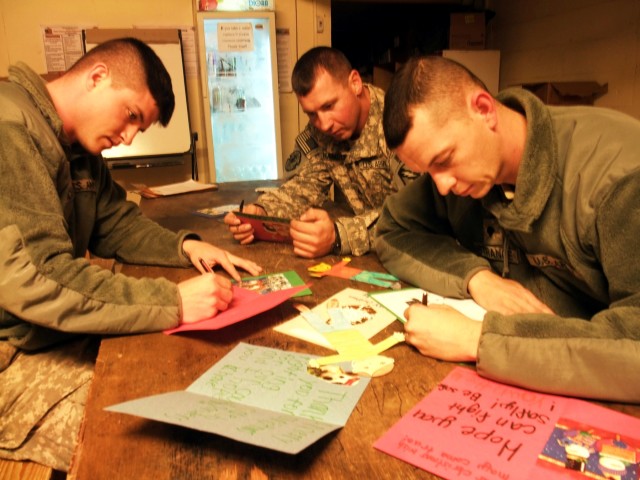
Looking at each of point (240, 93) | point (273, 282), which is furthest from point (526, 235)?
point (240, 93)

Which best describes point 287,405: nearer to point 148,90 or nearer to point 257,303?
point 257,303

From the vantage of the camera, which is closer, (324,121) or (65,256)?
(65,256)

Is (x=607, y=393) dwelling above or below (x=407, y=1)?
below

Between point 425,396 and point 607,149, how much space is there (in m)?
0.56

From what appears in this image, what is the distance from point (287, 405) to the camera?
720 millimetres

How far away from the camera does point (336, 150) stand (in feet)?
6.86

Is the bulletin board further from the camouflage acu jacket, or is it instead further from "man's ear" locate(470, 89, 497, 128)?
"man's ear" locate(470, 89, 497, 128)

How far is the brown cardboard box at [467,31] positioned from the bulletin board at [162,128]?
7.37 feet

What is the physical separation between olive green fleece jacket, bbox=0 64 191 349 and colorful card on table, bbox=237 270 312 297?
0.25m

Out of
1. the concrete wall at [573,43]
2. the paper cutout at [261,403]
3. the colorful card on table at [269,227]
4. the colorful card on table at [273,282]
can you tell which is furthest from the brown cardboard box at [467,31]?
the paper cutout at [261,403]

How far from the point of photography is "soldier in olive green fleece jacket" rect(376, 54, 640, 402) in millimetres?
757

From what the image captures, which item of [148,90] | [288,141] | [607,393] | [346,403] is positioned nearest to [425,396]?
[346,403]

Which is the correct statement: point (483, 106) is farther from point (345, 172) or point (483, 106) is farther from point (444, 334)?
point (345, 172)

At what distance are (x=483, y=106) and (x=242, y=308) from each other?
2.16 feet
